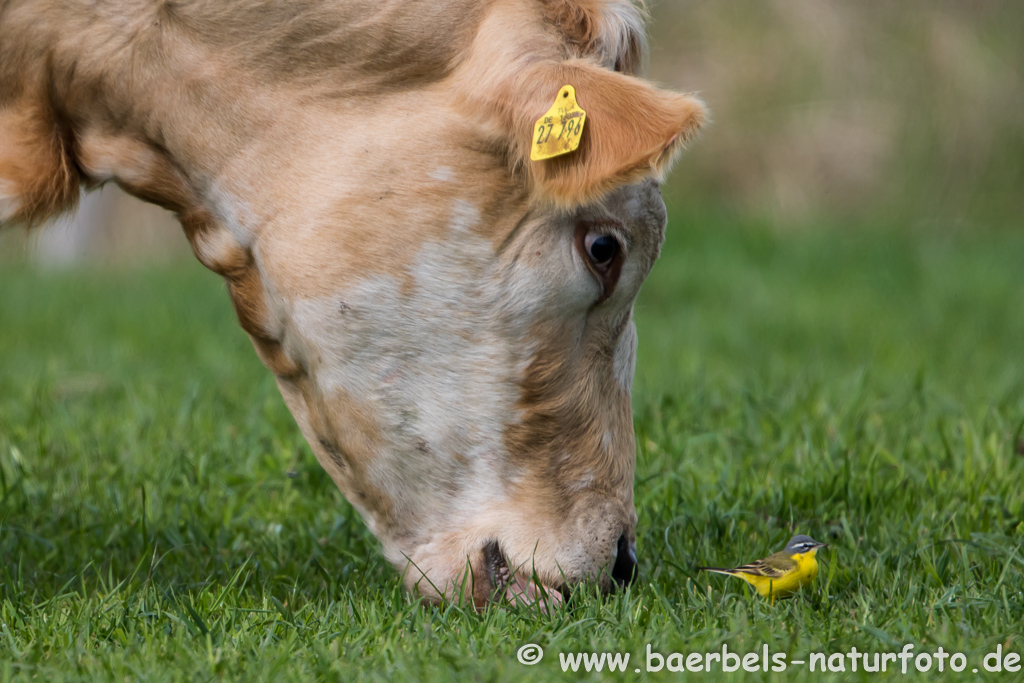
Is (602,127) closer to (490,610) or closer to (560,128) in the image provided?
(560,128)

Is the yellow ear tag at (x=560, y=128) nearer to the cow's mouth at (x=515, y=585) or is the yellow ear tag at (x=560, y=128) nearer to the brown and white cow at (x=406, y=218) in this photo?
the brown and white cow at (x=406, y=218)

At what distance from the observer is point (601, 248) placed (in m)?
2.65

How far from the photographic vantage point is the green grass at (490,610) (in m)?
2.45

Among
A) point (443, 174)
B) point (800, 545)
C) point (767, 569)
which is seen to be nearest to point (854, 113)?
point (800, 545)

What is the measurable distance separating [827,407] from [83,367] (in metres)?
3.71

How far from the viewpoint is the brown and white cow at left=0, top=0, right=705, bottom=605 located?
2.61 metres

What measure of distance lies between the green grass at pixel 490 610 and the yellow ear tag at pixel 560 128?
3.37 feet

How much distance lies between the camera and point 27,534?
321 centimetres

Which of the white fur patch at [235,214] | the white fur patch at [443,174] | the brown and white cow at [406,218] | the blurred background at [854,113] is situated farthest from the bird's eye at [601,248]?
the blurred background at [854,113]

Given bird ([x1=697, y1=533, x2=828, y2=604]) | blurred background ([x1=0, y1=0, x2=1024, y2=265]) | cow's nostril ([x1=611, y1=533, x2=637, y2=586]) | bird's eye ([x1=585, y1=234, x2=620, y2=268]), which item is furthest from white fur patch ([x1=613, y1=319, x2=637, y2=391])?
blurred background ([x1=0, y1=0, x2=1024, y2=265])

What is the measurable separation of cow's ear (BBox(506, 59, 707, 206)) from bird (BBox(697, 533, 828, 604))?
3.42 ft

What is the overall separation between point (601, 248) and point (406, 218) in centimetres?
45

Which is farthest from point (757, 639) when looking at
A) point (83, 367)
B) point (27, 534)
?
point (83, 367)

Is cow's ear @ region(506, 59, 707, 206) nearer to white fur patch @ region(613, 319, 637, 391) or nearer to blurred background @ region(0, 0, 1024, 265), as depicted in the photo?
white fur patch @ region(613, 319, 637, 391)
